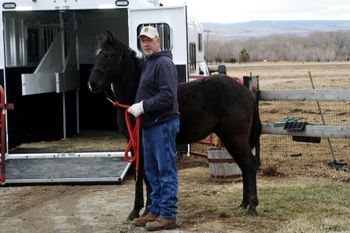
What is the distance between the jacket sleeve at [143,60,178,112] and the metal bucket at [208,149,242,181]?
3034 mm

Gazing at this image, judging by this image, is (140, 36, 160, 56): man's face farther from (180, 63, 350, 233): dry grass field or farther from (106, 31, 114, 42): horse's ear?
(180, 63, 350, 233): dry grass field

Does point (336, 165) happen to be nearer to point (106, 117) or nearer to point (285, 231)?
point (285, 231)

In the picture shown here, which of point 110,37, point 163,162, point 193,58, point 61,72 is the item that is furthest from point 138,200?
point 193,58

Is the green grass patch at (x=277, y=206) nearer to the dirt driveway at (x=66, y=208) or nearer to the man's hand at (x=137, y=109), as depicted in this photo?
the dirt driveway at (x=66, y=208)

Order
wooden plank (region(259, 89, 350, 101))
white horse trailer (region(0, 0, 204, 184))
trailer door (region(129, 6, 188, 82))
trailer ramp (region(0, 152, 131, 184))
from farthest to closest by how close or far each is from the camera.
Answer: trailer door (region(129, 6, 188, 82)) < white horse trailer (region(0, 0, 204, 184)) < trailer ramp (region(0, 152, 131, 184)) < wooden plank (region(259, 89, 350, 101))

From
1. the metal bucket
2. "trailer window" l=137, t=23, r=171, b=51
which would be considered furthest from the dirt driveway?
"trailer window" l=137, t=23, r=171, b=51

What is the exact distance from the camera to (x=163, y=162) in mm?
6238

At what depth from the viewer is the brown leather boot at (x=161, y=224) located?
6.36 metres

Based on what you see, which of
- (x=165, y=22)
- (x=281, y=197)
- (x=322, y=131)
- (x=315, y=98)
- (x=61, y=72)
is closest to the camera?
(x=281, y=197)

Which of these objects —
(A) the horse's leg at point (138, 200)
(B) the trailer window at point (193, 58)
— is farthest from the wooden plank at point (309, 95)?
(B) the trailer window at point (193, 58)

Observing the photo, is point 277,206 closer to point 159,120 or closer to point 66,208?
point 159,120

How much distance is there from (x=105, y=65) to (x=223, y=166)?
2.94 metres

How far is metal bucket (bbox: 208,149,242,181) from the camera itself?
8.94 meters

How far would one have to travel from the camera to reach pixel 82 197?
834 centimetres
